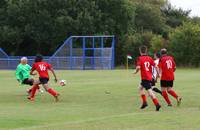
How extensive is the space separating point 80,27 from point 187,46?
14787 millimetres

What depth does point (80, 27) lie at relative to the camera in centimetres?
7469

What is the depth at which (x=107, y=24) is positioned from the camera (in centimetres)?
7706

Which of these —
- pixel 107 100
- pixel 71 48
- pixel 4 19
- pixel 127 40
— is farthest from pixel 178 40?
pixel 107 100

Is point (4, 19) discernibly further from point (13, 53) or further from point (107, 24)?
point (107, 24)

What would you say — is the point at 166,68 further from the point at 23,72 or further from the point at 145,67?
the point at 23,72

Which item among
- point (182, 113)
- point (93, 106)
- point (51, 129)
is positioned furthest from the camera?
point (93, 106)

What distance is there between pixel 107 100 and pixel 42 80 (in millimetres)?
2554

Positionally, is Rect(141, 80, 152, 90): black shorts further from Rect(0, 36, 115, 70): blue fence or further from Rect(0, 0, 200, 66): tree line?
Rect(0, 0, 200, 66): tree line

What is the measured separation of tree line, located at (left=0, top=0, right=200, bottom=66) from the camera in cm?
7025

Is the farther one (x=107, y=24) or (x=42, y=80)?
(x=107, y=24)

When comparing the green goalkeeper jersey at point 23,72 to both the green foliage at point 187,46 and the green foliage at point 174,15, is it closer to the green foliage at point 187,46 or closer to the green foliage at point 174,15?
the green foliage at point 187,46

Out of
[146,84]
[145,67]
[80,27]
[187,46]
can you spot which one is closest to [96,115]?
[146,84]

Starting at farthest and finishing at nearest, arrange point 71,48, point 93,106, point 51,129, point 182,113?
1. point 71,48
2. point 93,106
3. point 182,113
4. point 51,129

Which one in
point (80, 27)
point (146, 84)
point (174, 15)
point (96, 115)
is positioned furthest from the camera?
point (174, 15)
